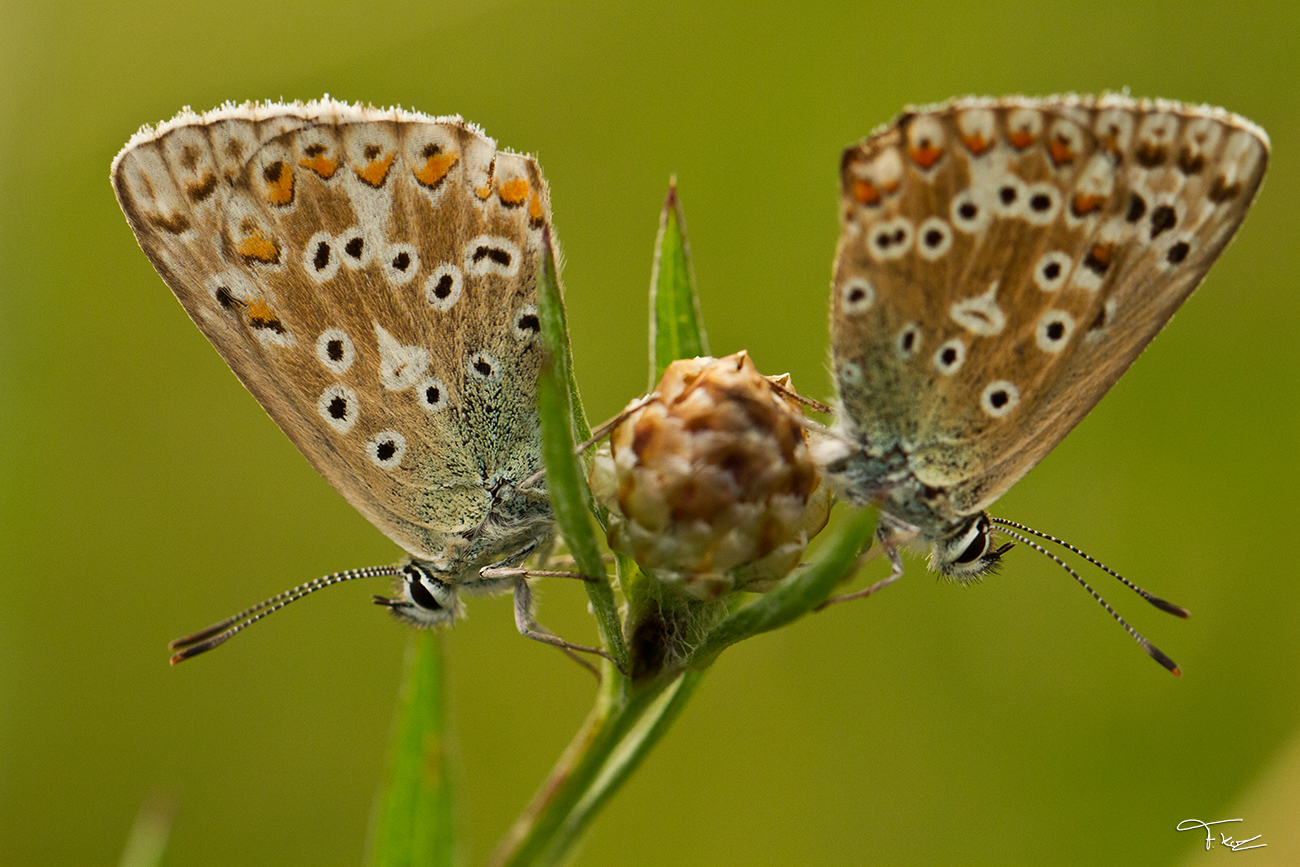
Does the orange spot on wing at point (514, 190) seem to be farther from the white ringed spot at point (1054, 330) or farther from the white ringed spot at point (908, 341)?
the white ringed spot at point (1054, 330)

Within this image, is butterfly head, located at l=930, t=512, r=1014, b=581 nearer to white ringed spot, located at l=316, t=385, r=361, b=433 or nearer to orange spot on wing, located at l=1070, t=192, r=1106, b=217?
orange spot on wing, located at l=1070, t=192, r=1106, b=217

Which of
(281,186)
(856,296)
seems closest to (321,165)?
(281,186)

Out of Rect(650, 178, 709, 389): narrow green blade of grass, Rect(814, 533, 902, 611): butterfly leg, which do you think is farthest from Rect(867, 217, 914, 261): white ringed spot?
Rect(814, 533, 902, 611): butterfly leg

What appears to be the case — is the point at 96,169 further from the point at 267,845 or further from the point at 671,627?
the point at 671,627

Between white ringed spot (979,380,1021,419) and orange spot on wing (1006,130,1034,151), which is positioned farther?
white ringed spot (979,380,1021,419)
